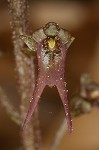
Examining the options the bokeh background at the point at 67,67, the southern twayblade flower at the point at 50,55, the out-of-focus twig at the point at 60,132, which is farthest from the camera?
the bokeh background at the point at 67,67

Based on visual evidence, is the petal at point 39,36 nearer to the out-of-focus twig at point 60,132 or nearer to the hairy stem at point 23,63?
the hairy stem at point 23,63

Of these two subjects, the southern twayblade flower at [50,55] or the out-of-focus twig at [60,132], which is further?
the out-of-focus twig at [60,132]

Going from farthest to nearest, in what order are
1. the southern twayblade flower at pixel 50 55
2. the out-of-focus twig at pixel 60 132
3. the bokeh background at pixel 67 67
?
the bokeh background at pixel 67 67
the out-of-focus twig at pixel 60 132
the southern twayblade flower at pixel 50 55

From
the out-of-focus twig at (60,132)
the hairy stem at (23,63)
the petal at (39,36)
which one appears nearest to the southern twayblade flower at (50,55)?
the petal at (39,36)

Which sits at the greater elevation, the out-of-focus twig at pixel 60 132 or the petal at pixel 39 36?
the petal at pixel 39 36

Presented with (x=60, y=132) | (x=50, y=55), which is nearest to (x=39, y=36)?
(x=50, y=55)

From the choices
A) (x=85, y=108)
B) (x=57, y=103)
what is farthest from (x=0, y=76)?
(x=85, y=108)

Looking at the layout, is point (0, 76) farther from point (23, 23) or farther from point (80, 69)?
point (23, 23)
